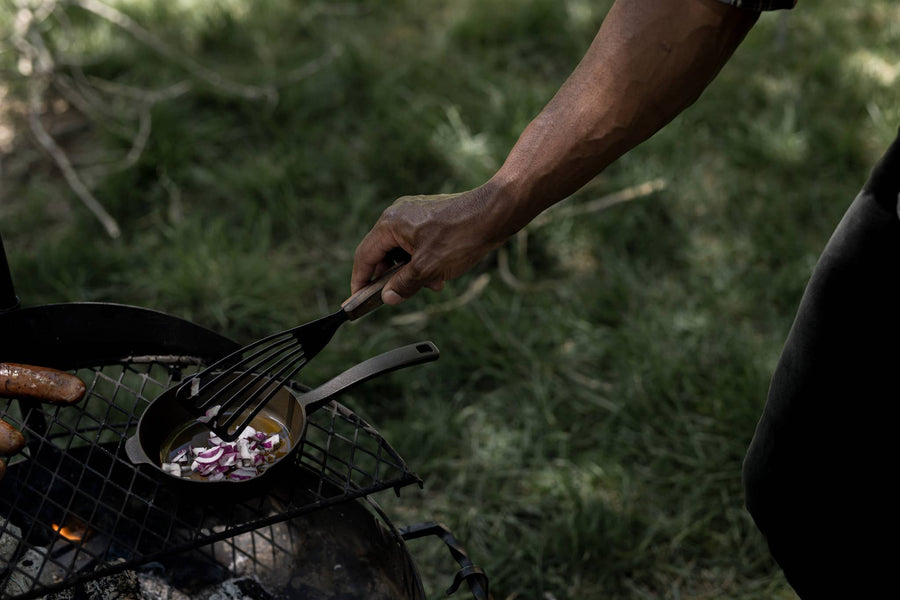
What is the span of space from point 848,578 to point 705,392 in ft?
4.06

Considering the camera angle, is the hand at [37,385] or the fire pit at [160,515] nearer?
the hand at [37,385]

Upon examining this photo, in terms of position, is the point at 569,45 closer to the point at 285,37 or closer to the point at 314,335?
the point at 285,37

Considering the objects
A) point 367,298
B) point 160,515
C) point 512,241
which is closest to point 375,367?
point 367,298

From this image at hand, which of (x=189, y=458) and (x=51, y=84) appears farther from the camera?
(x=51, y=84)

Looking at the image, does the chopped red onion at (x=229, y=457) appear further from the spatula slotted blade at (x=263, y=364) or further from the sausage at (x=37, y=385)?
the sausage at (x=37, y=385)

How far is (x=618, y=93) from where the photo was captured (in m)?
1.31

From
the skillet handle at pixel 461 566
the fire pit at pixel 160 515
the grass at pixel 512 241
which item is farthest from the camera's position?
the grass at pixel 512 241

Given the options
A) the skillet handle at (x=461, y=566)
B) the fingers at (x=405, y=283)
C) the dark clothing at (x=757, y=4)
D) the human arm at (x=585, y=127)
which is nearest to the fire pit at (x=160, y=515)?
the skillet handle at (x=461, y=566)

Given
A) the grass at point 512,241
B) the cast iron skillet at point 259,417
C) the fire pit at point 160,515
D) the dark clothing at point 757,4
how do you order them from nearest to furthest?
1. the dark clothing at point 757,4
2. the cast iron skillet at point 259,417
3. the fire pit at point 160,515
4. the grass at point 512,241

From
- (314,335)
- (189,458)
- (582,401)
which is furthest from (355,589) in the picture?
(582,401)

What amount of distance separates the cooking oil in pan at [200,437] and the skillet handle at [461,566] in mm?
282

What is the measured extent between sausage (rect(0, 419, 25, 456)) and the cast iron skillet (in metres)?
0.18

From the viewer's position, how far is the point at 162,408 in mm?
1555

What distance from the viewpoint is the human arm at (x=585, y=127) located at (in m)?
1.26
